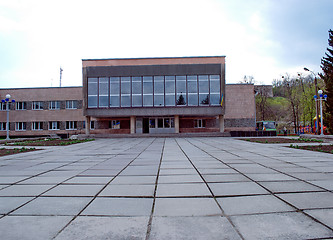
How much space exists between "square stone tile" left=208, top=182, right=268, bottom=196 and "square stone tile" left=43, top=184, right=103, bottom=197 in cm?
218

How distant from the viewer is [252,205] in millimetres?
3232

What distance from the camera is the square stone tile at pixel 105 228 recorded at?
2.38 meters

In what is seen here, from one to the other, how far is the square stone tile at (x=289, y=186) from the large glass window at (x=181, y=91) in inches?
1052

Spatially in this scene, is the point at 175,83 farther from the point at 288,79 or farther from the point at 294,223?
the point at 294,223

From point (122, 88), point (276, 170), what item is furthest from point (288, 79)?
point (276, 170)

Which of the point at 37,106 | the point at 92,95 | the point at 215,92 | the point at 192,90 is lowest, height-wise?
the point at 37,106

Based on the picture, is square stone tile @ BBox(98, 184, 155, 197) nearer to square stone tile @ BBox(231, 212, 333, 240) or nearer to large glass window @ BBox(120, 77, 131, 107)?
square stone tile @ BBox(231, 212, 333, 240)

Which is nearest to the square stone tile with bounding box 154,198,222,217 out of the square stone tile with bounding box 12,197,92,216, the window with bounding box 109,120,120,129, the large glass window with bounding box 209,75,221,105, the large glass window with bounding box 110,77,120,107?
the square stone tile with bounding box 12,197,92,216

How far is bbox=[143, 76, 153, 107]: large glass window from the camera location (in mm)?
31125

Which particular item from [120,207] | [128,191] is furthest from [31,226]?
[128,191]

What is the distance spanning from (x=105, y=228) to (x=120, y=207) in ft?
2.18

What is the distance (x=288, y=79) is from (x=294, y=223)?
48.2 m

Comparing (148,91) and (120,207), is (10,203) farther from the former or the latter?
(148,91)

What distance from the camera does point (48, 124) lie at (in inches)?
1580
